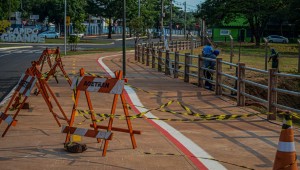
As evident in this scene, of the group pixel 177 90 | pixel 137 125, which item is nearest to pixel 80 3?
pixel 177 90

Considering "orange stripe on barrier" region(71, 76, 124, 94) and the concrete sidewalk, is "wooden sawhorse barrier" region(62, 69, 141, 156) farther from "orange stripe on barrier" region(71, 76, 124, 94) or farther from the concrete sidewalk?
the concrete sidewalk

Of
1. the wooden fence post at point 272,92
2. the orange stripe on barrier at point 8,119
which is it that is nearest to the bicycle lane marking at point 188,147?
the wooden fence post at point 272,92

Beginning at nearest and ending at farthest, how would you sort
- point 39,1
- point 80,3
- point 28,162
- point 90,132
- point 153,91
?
1. point 28,162
2. point 90,132
3. point 153,91
4. point 80,3
5. point 39,1

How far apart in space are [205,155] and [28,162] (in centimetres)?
247

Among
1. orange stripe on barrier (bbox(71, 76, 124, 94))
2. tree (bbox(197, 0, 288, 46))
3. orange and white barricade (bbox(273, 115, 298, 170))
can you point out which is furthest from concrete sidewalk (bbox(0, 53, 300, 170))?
tree (bbox(197, 0, 288, 46))

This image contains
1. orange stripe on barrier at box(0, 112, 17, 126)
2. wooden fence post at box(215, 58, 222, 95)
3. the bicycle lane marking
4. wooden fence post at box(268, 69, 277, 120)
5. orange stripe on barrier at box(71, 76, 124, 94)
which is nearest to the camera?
the bicycle lane marking

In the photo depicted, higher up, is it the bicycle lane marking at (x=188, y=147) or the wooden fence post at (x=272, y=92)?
the wooden fence post at (x=272, y=92)

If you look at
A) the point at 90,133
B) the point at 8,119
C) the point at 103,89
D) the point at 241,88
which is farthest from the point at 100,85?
the point at 241,88

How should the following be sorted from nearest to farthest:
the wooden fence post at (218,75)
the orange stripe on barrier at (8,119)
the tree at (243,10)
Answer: the orange stripe on barrier at (8,119) → the wooden fence post at (218,75) → the tree at (243,10)

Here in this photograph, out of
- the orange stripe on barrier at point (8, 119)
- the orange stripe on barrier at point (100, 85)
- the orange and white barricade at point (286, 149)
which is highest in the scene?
the orange stripe on barrier at point (100, 85)

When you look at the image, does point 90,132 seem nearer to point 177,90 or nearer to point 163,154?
point 163,154

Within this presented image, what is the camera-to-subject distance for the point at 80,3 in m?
90.3

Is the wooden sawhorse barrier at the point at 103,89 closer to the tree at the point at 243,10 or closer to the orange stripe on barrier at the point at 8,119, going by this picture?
the orange stripe on barrier at the point at 8,119

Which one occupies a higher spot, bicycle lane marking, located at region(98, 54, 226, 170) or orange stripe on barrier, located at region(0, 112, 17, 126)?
orange stripe on barrier, located at region(0, 112, 17, 126)
